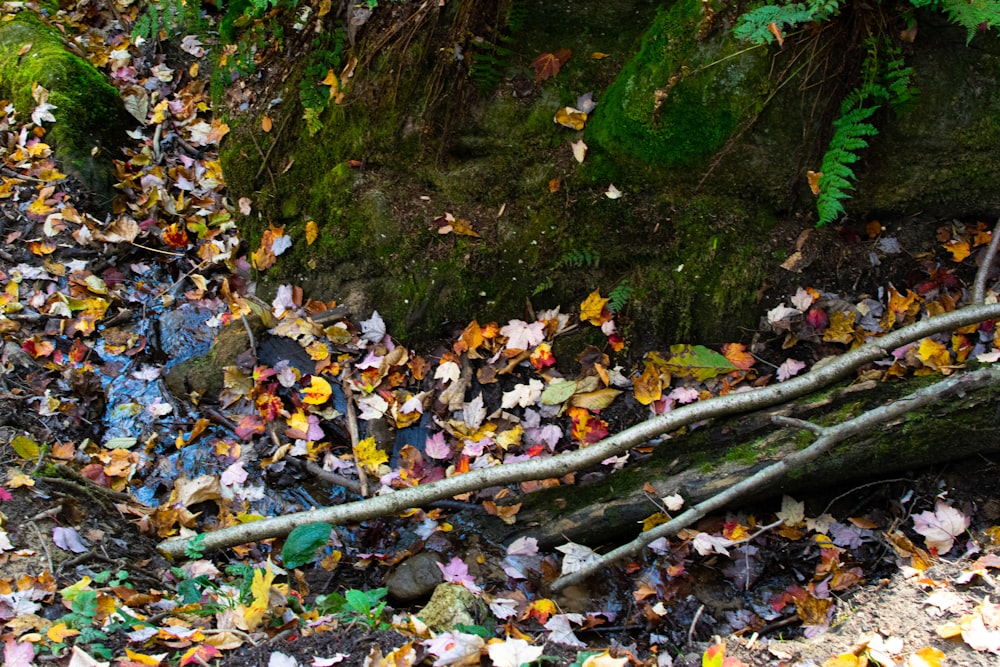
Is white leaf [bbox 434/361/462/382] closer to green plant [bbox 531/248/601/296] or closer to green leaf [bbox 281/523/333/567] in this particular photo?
green plant [bbox 531/248/601/296]

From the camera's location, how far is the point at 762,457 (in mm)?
3422

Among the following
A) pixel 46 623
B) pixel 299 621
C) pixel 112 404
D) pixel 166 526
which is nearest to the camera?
pixel 46 623

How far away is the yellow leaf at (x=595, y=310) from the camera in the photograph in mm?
4199

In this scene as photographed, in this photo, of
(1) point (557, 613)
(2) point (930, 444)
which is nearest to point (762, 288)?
(2) point (930, 444)

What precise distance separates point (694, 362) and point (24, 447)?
366cm

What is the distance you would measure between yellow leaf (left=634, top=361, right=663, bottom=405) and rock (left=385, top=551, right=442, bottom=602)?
4.67 ft

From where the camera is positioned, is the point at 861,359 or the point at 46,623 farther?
the point at 861,359

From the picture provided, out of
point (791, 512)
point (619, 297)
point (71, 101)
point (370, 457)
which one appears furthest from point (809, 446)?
point (71, 101)

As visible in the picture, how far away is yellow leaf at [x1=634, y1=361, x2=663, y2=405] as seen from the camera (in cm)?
398

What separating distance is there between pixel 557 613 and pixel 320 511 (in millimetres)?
1273

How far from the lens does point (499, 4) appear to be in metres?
4.30

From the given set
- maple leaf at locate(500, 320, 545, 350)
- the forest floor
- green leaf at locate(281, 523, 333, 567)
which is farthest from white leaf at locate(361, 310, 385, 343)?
green leaf at locate(281, 523, 333, 567)

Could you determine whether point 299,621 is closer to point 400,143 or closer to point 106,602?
point 106,602

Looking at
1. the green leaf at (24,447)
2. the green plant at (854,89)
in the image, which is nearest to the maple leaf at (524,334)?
the green plant at (854,89)
